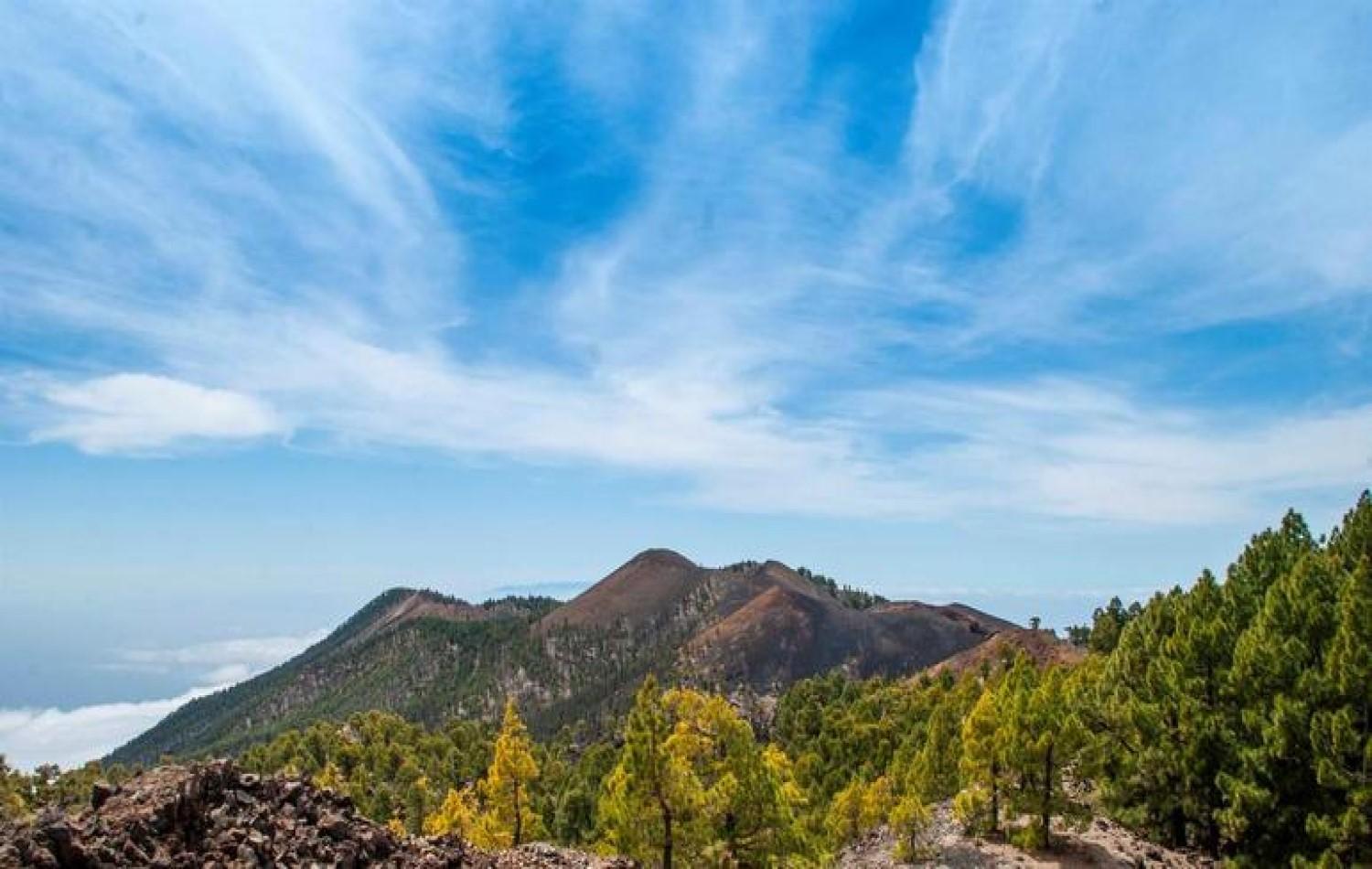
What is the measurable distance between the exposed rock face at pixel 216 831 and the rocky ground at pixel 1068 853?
25.1 m

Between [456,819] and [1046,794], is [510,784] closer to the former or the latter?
[456,819]

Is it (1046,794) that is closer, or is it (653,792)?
(653,792)

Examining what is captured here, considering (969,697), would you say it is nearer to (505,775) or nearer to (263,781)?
(505,775)

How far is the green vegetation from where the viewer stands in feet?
85.0

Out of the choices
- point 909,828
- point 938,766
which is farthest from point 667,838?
point 938,766

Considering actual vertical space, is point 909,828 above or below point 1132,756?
below

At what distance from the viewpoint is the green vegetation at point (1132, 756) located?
85.0 feet

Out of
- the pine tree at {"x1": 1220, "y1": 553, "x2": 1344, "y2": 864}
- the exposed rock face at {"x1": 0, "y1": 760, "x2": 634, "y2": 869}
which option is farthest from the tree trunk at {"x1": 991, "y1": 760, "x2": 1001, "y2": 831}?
the exposed rock face at {"x1": 0, "y1": 760, "x2": 634, "y2": 869}

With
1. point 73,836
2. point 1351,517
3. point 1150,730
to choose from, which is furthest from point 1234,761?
point 73,836

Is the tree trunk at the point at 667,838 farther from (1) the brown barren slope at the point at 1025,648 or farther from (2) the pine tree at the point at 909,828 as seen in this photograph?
(1) the brown barren slope at the point at 1025,648

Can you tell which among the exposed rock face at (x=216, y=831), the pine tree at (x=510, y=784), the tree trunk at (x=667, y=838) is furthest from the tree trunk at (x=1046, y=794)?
A: the exposed rock face at (x=216, y=831)

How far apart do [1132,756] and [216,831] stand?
35962mm

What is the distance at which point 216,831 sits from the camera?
1778cm

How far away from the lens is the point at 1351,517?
119ft
